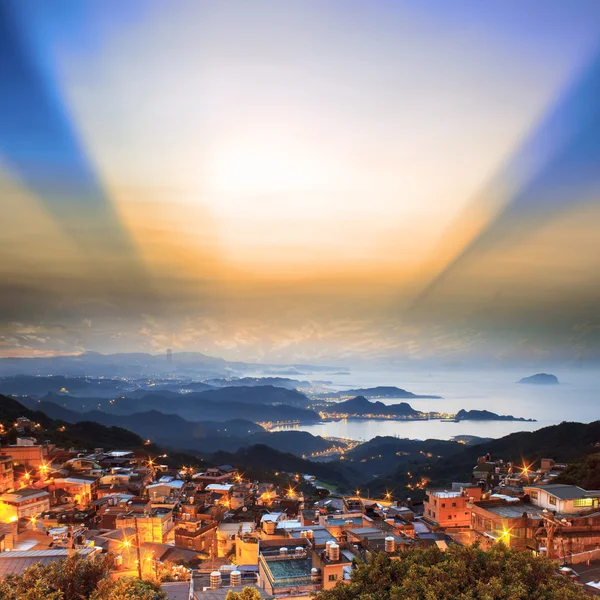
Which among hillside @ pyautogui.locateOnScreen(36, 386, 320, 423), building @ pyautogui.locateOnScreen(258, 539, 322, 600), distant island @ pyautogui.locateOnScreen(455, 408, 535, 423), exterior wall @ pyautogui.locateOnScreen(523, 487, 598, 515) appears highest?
distant island @ pyautogui.locateOnScreen(455, 408, 535, 423)

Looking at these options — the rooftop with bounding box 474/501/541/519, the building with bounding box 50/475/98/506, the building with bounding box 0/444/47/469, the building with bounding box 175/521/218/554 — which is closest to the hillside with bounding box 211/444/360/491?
the building with bounding box 0/444/47/469

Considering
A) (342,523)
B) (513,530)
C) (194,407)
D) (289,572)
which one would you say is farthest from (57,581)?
(194,407)

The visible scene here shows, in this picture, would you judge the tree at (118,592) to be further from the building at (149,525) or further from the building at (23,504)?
the building at (23,504)

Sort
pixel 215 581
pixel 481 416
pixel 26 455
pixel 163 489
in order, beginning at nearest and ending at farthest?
pixel 215 581 → pixel 163 489 → pixel 26 455 → pixel 481 416

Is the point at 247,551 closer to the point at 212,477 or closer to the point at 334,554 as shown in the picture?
the point at 334,554

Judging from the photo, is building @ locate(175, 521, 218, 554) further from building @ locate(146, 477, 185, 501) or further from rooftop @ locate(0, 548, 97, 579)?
rooftop @ locate(0, 548, 97, 579)

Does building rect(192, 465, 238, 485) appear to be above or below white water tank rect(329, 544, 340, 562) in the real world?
below

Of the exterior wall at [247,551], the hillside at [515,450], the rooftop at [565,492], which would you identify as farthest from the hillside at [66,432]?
the rooftop at [565,492]
